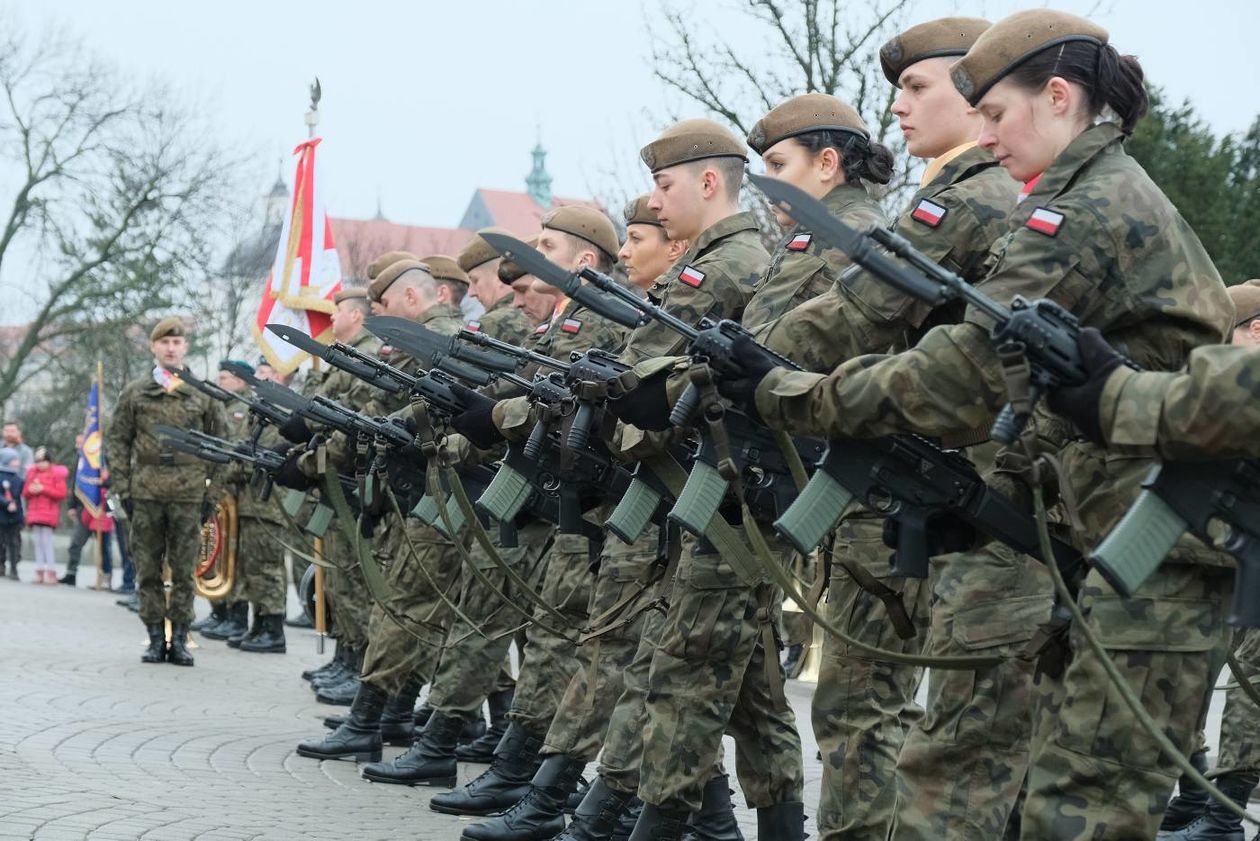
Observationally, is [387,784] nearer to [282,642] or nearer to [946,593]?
[946,593]

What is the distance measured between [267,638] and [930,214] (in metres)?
12.3

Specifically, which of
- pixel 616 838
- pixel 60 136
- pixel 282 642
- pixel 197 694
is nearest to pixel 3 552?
pixel 282 642

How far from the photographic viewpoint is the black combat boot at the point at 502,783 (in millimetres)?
7809

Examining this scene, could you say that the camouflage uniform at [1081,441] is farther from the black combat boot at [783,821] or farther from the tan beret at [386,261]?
the tan beret at [386,261]

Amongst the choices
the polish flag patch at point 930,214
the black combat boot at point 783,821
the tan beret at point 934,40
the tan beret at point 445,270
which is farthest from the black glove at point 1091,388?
the tan beret at point 445,270

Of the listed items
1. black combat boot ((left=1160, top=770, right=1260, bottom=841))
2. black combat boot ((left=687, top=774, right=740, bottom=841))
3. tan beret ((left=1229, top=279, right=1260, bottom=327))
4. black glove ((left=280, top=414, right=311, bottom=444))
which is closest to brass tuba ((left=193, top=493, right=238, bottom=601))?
black glove ((left=280, top=414, right=311, bottom=444))

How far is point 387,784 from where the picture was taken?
8.57 m

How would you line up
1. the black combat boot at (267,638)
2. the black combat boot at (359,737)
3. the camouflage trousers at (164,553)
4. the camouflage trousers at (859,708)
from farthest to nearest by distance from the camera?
the black combat boot at (267,638) → the camouflage trousers at (164,553) → the black combat boot at (359,737) → the camouflage trousers at (859,708)

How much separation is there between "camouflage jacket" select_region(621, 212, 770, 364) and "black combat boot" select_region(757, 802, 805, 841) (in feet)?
4.90

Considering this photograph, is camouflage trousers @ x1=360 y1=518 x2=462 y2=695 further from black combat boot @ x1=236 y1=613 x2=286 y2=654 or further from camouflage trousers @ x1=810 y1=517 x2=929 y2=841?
black combat boot @ x1=236 y1=613 x2=286 y2=654

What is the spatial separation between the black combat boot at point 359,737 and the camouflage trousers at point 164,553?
17.1 ft

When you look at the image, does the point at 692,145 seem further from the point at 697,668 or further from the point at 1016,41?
the point at 1016,41

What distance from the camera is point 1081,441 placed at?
4.12 metres

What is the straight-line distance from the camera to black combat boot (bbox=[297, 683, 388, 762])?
9281 mm
